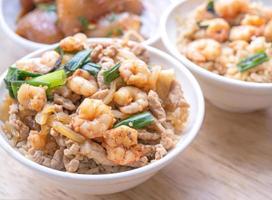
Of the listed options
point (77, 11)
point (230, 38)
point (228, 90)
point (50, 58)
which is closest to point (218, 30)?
point (230, 38)

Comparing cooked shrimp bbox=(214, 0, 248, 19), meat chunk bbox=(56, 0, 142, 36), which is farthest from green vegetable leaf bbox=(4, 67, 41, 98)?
cooked shrimp bbox=(214, 0, 248, 19)

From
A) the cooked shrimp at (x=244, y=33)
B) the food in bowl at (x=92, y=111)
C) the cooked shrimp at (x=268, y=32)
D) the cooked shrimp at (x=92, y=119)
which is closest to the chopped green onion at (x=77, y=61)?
the food in bowl at (x=92, y=111)

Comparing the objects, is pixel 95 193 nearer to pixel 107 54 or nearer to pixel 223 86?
pixel 107 54

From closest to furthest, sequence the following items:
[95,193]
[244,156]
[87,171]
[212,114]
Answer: [87,171], [95,193], [244,156], [212,114]

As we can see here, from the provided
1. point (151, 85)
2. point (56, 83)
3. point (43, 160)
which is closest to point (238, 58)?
point (151, 85)

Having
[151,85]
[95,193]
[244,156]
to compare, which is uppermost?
[151,85]

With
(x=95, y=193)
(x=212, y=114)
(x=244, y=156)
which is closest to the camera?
(x=95, y=193)

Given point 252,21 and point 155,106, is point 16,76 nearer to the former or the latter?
point 155,106

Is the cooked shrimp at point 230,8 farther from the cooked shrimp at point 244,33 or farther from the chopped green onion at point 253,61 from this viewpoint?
the chopped green onion at point 253,61
